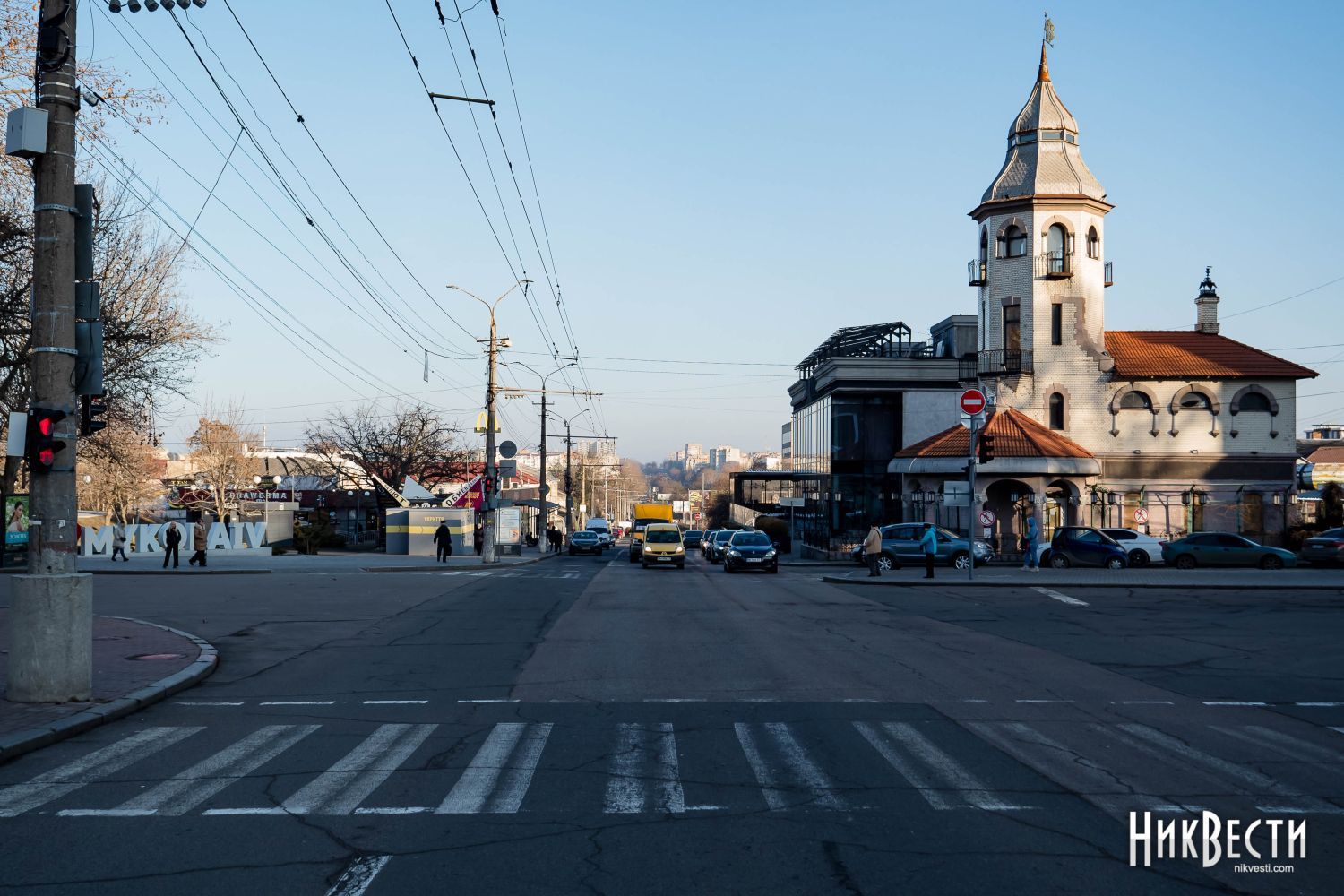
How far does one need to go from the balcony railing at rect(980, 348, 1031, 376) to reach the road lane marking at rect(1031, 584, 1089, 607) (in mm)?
25945

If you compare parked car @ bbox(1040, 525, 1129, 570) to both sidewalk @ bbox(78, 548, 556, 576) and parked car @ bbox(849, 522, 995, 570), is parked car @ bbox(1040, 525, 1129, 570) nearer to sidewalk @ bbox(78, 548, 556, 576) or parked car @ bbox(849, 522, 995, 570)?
parked car @ bbox(849, 522, 995, 570)

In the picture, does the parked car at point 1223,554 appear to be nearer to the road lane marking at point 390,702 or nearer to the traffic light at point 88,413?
the road lane marking at point 390,702

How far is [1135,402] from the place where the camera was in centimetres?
5534

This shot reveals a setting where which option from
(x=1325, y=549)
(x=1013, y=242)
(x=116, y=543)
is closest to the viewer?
(x=1325, y=549)

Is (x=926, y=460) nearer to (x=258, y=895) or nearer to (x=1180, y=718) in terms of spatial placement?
(x=1180, y=718)

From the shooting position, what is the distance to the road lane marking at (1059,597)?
26438 mm

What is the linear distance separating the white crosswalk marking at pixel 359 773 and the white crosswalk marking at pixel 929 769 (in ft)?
12.8

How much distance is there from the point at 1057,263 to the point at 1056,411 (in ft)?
23.3

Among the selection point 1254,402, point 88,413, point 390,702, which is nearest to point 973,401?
point 390,702

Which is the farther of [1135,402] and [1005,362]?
[1005,362]

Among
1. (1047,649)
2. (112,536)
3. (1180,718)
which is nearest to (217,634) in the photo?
(1047,649)

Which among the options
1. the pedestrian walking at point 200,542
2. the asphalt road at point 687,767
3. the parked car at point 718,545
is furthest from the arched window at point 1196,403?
the pedestrian walking at point 200,542

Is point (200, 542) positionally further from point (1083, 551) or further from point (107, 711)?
point (107, 711)

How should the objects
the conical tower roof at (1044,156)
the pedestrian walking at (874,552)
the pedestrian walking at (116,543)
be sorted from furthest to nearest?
the conical tower roof at (1044,156) < the pedestrian walking at (116,543) < the pedestrian walking at (874,552)
